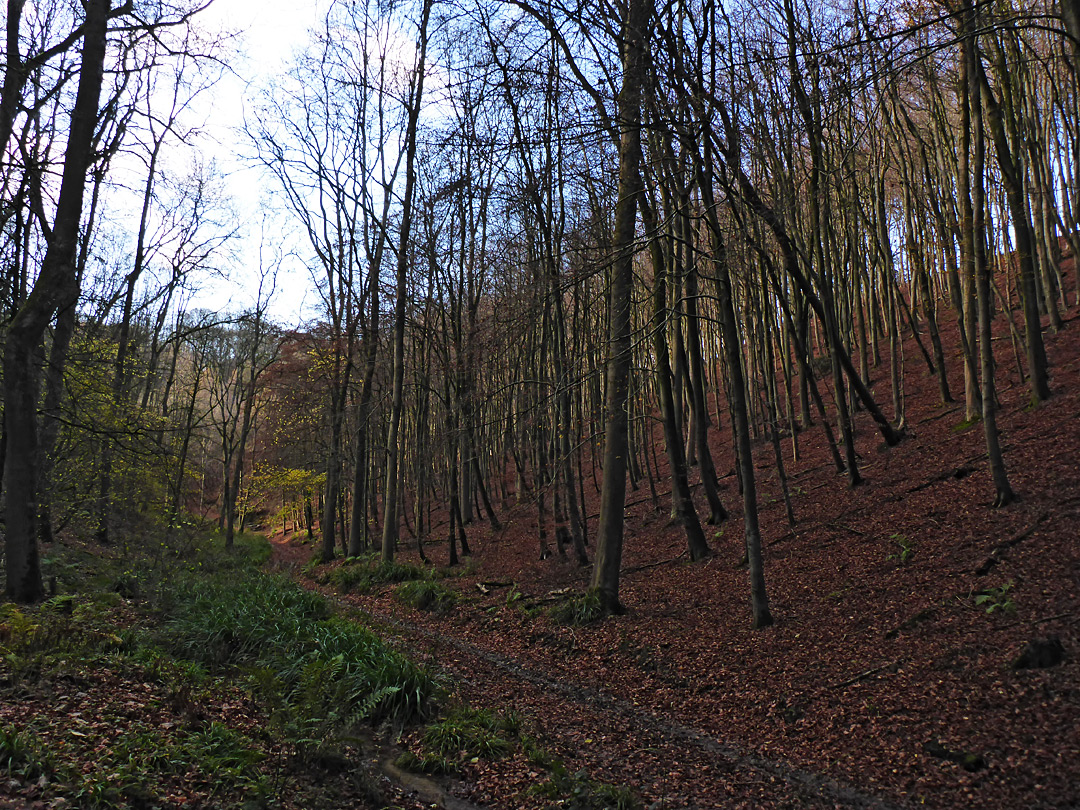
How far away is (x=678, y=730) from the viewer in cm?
571

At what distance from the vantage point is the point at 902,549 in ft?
25.5

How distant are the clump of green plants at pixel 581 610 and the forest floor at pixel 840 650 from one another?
0.19m

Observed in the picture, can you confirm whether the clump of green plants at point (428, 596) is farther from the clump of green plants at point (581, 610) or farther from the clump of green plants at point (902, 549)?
the clump of green plants at point (902, 549)

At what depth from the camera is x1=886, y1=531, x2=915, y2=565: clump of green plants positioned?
749cm

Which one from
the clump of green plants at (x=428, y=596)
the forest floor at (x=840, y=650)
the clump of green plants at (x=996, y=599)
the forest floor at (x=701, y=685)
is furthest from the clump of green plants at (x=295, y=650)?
the clump of green plants at (x=996, y=599)

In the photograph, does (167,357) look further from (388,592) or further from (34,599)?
(34,599)

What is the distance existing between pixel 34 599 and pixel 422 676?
516cm

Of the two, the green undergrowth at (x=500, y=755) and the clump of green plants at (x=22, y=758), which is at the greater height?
the clump of green plants at (x=22, y=758)

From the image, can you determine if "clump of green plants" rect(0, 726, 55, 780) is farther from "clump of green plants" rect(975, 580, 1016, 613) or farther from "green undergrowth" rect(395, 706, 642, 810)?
"clump of green plants" rect(975, 580, 1016, 613)

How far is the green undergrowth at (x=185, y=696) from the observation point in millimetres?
3586

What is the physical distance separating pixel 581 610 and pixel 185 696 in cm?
534

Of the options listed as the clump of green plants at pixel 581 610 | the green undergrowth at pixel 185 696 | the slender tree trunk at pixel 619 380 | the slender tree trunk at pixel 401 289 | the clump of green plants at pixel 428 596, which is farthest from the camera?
the slender tree trunk at pixel 401 289

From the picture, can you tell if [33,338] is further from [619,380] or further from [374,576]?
[374,576]

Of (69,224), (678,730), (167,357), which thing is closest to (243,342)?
(167,357)
